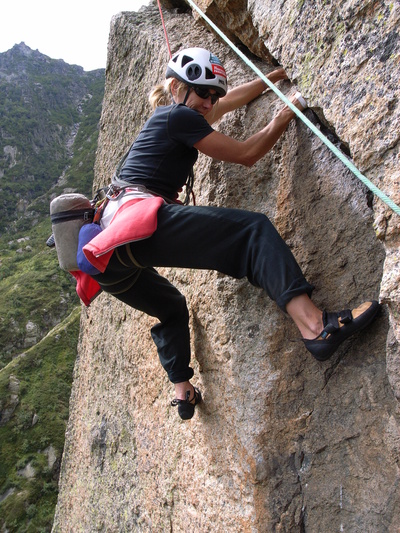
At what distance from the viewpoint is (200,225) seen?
279 centimetres

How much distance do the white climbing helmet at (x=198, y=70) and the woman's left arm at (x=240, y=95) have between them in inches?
15.9

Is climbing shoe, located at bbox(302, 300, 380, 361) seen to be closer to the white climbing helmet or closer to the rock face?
the rock face

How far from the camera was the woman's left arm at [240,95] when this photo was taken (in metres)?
3.64

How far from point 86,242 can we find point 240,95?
5.82 feet

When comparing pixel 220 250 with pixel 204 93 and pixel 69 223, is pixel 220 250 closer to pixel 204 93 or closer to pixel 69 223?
pixel 204 93

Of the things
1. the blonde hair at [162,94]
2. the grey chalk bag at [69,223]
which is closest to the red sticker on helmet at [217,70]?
the blonde hair at [162,94]

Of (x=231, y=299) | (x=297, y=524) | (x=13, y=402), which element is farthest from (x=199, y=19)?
(x=13, y=402)

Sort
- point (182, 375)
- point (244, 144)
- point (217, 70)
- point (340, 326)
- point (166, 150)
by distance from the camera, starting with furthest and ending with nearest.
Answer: point (182, 375), point (217, 70), point (166, 150), point (244, 144), point (340, 326)

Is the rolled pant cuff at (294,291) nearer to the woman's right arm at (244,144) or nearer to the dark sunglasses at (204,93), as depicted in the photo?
the woman's right arm at (244,144)

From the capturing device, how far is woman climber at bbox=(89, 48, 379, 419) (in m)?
2.59

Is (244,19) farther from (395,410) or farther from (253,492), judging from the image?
(253,492)

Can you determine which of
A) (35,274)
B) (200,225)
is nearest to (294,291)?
(200,225)

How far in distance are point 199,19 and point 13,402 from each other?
145ft

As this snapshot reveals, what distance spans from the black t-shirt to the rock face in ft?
1.98
